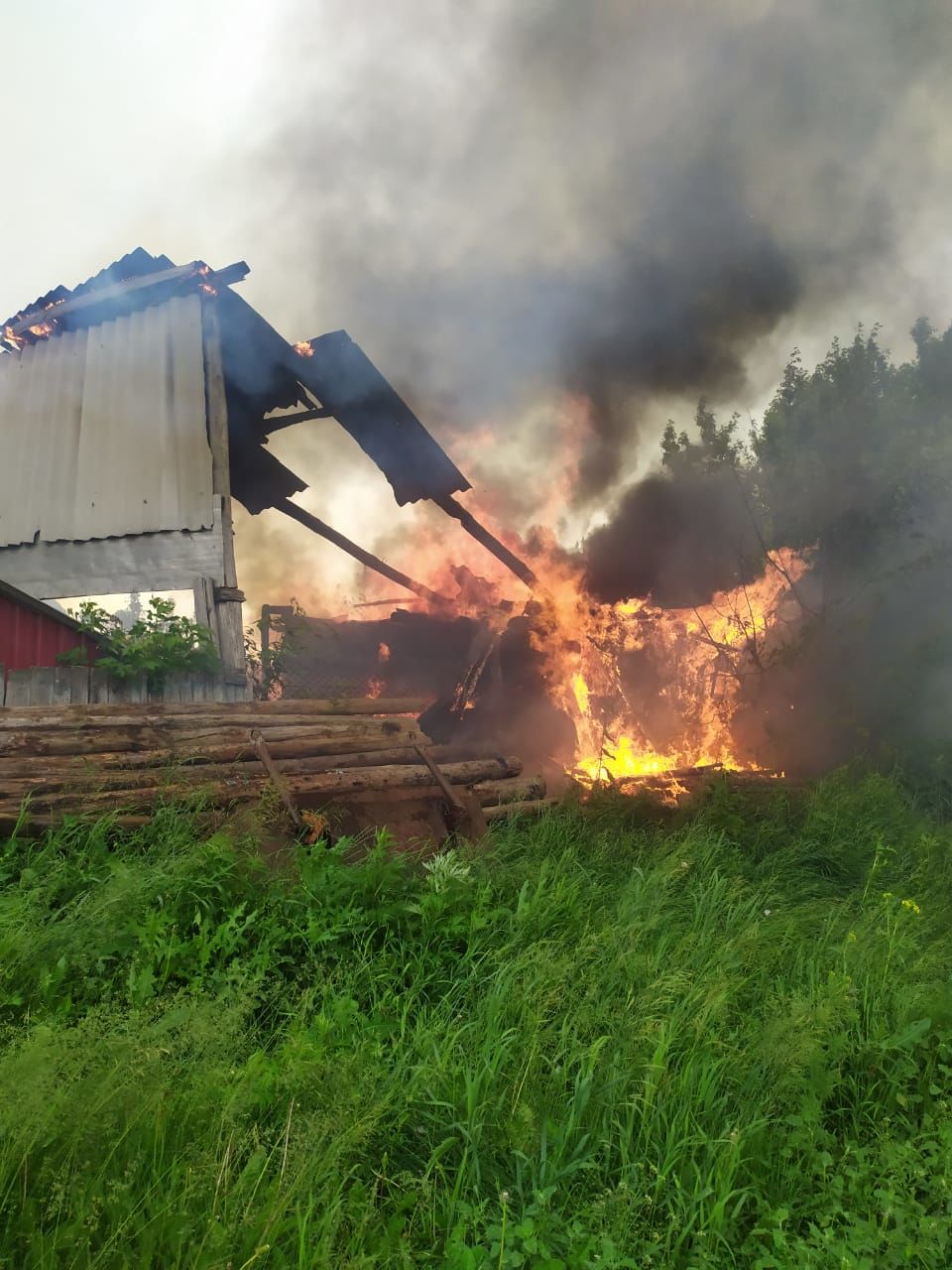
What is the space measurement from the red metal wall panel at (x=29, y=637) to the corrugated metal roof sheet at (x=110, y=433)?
2.04 m

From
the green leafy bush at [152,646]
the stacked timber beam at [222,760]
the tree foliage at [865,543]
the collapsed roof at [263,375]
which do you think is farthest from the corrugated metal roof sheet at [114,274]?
the tree foliage at [865,543]

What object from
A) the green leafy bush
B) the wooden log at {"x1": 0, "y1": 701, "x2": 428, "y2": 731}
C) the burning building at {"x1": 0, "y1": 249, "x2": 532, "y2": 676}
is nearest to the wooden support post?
the burning building at {"x1": 0, "y1": 249, "x2": 532, "y2": 676}

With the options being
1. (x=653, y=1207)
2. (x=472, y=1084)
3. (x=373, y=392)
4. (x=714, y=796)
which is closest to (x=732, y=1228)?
(x=653, y=1207)

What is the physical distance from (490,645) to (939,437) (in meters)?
7.21

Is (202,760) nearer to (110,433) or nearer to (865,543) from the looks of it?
(110,433)

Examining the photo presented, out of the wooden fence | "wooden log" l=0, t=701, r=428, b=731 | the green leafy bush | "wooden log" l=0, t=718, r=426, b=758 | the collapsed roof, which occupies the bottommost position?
"wooden log" l=0, t=718, r=426, b=758

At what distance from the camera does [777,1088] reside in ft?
10.0

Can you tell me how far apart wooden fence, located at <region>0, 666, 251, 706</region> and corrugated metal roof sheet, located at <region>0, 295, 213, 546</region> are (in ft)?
7.12

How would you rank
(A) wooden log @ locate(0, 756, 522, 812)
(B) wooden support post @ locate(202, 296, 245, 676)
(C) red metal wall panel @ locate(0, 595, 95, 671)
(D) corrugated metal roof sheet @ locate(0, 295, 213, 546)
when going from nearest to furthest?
(A) wooden log @ locate(0, 756, 522, 812)
(C) red metal wall panel @ locate(0, 595, 95, 671)
(B) wooden support post @ locate(202, 296, 245, 676)
(D) corrugated metal roof sheet @ locate(0, 295, 213, 546)

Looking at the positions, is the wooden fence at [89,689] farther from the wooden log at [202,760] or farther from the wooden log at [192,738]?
the wooden log at [202,760]

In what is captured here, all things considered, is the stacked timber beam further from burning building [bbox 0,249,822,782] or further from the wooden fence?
burning building [bbox 0,249,822,782]

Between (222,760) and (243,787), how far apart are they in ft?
1.61

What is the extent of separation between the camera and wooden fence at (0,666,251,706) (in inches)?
293

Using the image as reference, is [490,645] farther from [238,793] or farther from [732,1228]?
[732,1228]
